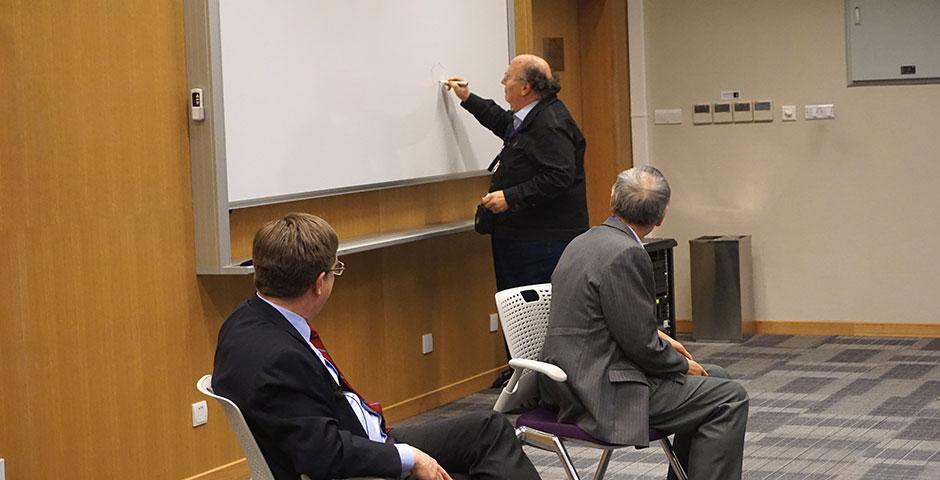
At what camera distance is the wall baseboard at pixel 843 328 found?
8.34m

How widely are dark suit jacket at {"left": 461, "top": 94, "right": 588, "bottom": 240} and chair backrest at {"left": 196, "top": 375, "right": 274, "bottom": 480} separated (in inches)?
136

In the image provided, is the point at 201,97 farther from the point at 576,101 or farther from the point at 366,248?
the point at 576,101

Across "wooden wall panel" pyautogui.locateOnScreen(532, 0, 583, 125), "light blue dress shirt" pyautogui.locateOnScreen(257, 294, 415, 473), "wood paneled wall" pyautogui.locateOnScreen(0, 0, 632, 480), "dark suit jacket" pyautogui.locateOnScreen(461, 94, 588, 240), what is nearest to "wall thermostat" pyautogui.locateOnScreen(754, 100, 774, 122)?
"wooden wall panel" pyautogui.locateOnScreen(532, 0, 583, 125)

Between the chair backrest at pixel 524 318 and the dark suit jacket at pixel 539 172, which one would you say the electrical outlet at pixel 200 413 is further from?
the dark suit jacket at pixel 539 172

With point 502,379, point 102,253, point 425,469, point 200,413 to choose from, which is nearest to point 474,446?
point 425,469

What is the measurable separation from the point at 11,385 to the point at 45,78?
40.6 inches

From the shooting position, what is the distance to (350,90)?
232 inches

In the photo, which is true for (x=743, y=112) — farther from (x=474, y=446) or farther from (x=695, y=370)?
(x=474, y=446)

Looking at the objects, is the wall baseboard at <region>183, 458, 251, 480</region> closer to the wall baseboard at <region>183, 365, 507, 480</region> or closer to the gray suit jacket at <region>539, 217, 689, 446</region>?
the wall baseboard at <region>183, 365, 507, 480</region>

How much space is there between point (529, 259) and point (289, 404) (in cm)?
373

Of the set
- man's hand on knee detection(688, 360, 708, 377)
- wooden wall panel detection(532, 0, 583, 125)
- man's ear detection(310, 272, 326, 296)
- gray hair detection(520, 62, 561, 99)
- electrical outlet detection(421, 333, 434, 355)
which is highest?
wooden wall panel detection(532, 0, 583, 125)

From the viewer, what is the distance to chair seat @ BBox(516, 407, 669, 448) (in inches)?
158

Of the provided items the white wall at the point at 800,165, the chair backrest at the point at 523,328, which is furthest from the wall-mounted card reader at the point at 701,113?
the chair backrest at the point at 523,328

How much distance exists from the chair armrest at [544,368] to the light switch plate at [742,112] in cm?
502
